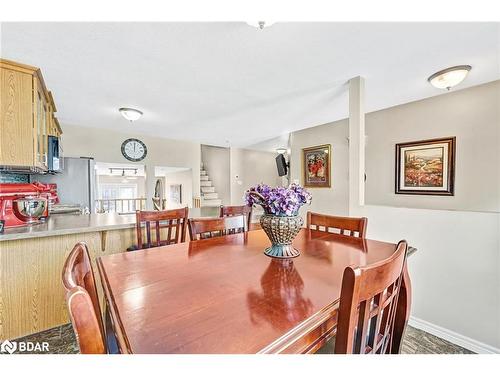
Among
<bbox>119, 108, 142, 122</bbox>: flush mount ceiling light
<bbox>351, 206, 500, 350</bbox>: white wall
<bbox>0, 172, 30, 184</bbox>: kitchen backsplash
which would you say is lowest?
<bbox>351, 206, 500, 350</bbox>: white wall

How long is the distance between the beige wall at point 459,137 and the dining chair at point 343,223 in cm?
185

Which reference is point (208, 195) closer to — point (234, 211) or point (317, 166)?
point (317, 166)

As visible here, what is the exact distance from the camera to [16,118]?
1705mm

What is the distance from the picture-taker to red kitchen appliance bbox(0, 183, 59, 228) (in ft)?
5.32

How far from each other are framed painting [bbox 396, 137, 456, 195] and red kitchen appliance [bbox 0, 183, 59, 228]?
392 centimetres

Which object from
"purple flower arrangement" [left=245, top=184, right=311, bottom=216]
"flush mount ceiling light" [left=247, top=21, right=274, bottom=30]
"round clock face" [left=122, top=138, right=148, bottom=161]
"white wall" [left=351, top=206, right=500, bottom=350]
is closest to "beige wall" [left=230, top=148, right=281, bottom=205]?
"round clock face" [left=122, top=138, right=148, bottom=161]

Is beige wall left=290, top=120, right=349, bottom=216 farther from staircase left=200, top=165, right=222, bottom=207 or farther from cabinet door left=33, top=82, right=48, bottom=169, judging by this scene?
cabinet door left=33, top=82, right=48, bottom=169

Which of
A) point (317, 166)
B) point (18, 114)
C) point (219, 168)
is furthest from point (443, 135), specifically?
point (219, 168)

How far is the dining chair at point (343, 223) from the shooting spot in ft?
5.12

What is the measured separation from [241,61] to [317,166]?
2.75m

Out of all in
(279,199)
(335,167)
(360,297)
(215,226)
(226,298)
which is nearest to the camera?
(360,297)

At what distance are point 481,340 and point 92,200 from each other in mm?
4676
